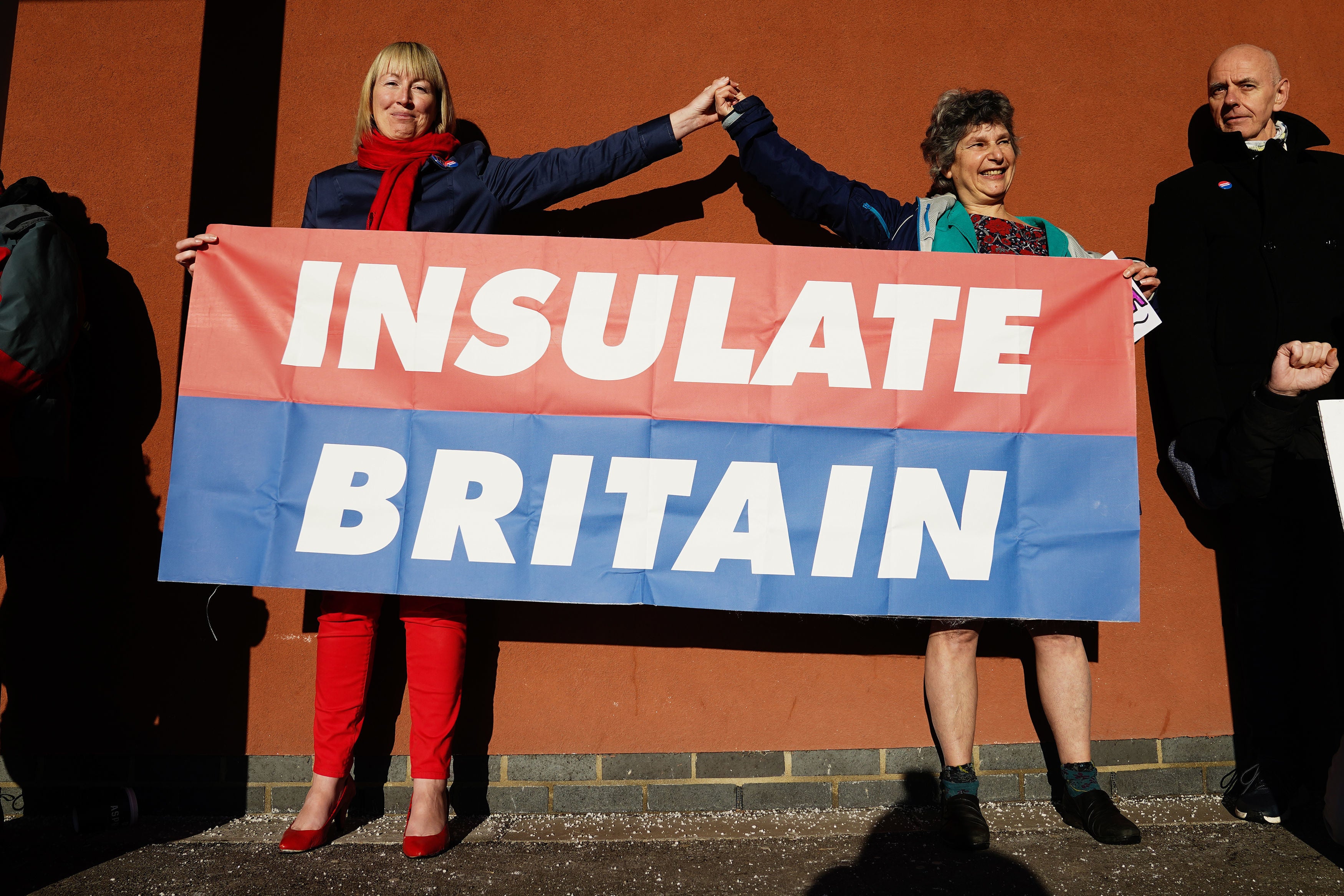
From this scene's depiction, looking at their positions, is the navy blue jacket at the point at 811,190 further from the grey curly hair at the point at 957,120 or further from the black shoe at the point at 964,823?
the black shoe at the point at 964,823

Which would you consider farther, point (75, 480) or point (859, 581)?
point (75, 480)

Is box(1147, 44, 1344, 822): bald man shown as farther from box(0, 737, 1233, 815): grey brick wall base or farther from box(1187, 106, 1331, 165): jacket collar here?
box(0, 737, 1233, 815): grey brick wall base

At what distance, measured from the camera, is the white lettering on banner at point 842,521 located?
97.3 inches

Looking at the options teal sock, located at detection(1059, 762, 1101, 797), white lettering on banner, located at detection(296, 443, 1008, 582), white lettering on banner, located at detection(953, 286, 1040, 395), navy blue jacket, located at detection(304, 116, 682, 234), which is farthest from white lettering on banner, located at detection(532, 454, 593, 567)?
teal sock, located at detection(1059, 762, 1101, 797)

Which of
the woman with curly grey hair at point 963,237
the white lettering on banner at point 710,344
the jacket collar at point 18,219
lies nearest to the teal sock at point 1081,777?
the woman with curly grey hair at point 963,237

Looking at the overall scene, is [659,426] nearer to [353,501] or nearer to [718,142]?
[353,501]

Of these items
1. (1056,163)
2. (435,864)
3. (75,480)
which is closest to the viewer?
(435,864)

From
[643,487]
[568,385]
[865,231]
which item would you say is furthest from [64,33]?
[865,231]

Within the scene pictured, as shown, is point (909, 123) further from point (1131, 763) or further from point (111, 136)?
point (111, 136)

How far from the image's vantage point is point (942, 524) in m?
2.48

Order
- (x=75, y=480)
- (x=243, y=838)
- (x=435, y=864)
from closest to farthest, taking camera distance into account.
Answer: (x=435, y=864) → (x=243, y=838) → (x=75, y=480)

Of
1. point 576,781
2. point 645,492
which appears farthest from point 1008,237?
point 576,781

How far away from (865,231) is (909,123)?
2.23 ft

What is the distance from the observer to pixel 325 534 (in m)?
2.46
